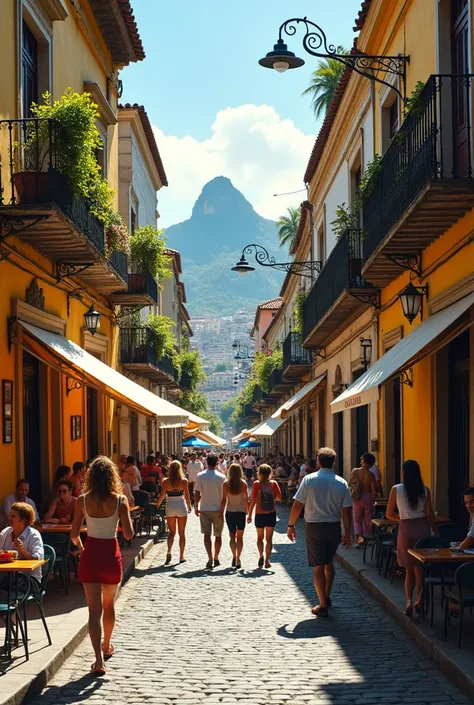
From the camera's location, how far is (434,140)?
35.2 feet

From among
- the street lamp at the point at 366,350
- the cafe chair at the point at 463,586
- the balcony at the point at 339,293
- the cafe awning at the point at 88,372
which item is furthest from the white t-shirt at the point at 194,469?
the cafe chair at the point at 463,586

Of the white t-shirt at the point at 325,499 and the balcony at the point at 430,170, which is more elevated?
the balcony at the point at 430,170

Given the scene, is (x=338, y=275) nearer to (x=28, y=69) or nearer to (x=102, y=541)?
(x=28, y=69)

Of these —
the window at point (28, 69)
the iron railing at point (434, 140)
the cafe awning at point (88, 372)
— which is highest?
the window at point (28, 69)

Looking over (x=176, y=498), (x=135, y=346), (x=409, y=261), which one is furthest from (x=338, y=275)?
(x=135, y=346)

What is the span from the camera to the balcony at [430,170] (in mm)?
10648

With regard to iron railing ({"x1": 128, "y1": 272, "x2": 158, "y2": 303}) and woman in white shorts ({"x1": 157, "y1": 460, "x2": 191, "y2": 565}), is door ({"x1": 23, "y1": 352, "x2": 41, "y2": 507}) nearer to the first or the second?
woman in white shorts ({"x1": 157, "y1": 460, "x2": 191, "y2": 565})

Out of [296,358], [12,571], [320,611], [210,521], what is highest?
[296,358]

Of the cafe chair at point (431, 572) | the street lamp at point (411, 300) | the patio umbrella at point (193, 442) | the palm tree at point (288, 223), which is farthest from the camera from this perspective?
the palm tree at point (288, 223)

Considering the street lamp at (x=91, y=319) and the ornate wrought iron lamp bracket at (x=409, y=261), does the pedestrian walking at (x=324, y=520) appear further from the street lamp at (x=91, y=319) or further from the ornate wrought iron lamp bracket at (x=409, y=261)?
the street lamp at (x=91, y=319)

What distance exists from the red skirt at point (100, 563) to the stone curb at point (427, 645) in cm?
258

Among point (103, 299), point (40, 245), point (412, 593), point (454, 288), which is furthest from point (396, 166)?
point (103, 299)

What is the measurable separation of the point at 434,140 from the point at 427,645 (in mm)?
5368

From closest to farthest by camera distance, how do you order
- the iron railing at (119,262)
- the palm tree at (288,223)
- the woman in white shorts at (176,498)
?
the woman in white shorts at (176,498) → the iron railing at (119,262) → the palm tree at (288,223)
